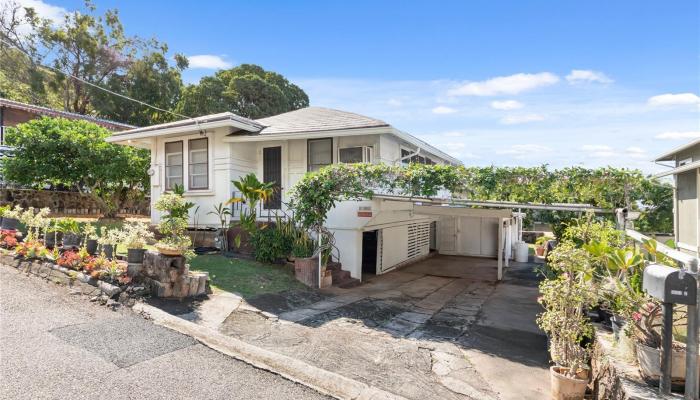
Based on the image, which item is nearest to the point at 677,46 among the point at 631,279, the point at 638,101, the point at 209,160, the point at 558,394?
the point at 638,101

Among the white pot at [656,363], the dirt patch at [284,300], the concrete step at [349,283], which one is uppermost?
the white pot at [656,363]

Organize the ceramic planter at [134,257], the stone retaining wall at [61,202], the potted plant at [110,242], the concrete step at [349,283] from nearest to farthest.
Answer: the ceramic planter at [134,257], the potted plant at [110,242], the concrete step at [349,283], the stone retaining wall at [61,202]

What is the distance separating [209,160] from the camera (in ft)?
39.2

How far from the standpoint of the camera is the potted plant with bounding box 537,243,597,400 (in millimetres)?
4078

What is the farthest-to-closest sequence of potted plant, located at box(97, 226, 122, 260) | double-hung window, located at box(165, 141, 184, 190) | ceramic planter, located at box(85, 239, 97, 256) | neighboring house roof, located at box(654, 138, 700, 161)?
1. double-hung window, located at box(165, 141, 184, 190)
2. neighboring house roof, located at box(654, 138, 700, 161)
3. ceramic planter, located at box(85, 239, 97, 256)
4. potted plant, located at box(97, 226, 122, 260)

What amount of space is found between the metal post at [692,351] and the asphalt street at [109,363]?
3.38 meters

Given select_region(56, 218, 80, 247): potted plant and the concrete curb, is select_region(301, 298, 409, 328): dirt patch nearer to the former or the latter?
the concrete curb

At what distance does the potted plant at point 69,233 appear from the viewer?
24.6ft

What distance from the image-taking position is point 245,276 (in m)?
8.58

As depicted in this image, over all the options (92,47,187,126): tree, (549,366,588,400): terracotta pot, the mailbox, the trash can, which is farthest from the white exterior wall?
(92,47,187,126): tree

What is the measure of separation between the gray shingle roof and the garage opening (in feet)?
13.5

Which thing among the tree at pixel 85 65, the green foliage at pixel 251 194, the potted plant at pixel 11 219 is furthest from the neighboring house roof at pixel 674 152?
the tree at pixel 85 65

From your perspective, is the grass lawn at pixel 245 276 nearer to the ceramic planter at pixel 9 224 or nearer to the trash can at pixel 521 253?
the ceramic planter at pixel 9 224

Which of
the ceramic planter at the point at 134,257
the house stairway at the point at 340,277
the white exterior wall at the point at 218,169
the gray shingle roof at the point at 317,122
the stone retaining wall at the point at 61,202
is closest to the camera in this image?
the ceramic planter at the point at 134,257
